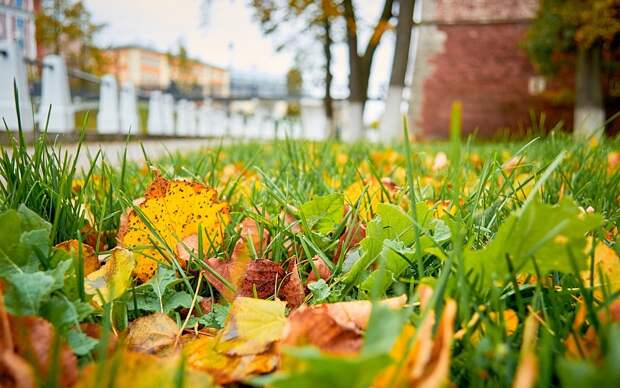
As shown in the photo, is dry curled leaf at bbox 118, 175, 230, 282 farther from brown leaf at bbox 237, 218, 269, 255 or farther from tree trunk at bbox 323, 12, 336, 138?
tree trunk at bbox 323, 12, 336, 138

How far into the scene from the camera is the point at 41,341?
41cm

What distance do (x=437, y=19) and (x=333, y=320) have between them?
48.5ft

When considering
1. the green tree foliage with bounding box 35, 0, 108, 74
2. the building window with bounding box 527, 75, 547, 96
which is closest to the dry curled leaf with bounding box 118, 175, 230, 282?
the building window with bounding box 527, 75, 547, 96

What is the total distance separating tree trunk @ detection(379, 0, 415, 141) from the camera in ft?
32.2

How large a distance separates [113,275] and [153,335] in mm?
96

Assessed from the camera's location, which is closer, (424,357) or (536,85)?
(424,357)

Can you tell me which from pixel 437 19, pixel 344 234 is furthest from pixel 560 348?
pixel 437 19

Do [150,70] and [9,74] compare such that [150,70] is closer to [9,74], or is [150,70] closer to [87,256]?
Result: [9,74]

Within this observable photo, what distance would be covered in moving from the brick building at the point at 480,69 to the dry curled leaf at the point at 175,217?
1398 centimetres

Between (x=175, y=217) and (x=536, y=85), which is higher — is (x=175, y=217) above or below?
below

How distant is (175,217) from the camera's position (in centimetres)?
74

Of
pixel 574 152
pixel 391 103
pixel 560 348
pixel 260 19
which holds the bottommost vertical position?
pixel 560 348

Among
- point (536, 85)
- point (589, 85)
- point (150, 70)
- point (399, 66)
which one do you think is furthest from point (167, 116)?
point (150, 70)

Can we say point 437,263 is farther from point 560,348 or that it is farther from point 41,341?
point 41,341
